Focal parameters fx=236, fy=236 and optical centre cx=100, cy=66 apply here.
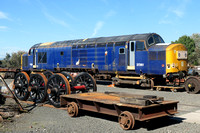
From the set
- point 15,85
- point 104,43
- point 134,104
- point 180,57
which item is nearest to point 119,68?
point 104,43

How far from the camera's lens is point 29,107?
1070 centimetres

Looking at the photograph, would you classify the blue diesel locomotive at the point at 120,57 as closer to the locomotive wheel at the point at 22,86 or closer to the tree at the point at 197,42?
the locomotive wheel at the point at 22,86

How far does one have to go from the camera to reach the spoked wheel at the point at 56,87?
32.4 feet

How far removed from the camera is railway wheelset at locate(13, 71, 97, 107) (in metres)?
10.1

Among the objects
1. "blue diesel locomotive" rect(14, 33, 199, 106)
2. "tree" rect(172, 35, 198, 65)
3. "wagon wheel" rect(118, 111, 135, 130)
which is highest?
"tree" rect(172, 35, 198, 65)

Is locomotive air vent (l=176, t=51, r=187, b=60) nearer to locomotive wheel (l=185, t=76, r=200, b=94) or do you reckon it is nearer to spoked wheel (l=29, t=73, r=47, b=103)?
locomotive wheel (l=185, t=76, r=200, b=94)

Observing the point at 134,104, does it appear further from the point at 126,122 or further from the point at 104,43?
the point at 104,43

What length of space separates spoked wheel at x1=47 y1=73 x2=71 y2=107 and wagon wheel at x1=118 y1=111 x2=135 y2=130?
11.1 ft

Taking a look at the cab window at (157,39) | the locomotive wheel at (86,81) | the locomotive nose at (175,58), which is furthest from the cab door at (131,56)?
the locomotive wheel at (86,81)

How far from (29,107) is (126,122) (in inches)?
216

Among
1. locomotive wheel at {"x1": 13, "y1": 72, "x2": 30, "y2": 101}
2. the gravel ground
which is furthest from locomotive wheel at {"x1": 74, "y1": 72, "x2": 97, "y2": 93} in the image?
locomotive wheel at {"x1": 13, "y1": 72, "x2": 30, "y2": 101}

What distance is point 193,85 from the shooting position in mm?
15852

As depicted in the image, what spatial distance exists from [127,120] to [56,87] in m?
4.27

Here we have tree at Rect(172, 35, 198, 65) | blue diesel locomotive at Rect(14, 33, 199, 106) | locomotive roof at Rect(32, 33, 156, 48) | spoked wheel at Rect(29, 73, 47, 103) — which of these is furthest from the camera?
tree at Rect(172, 35, 198, 65)
